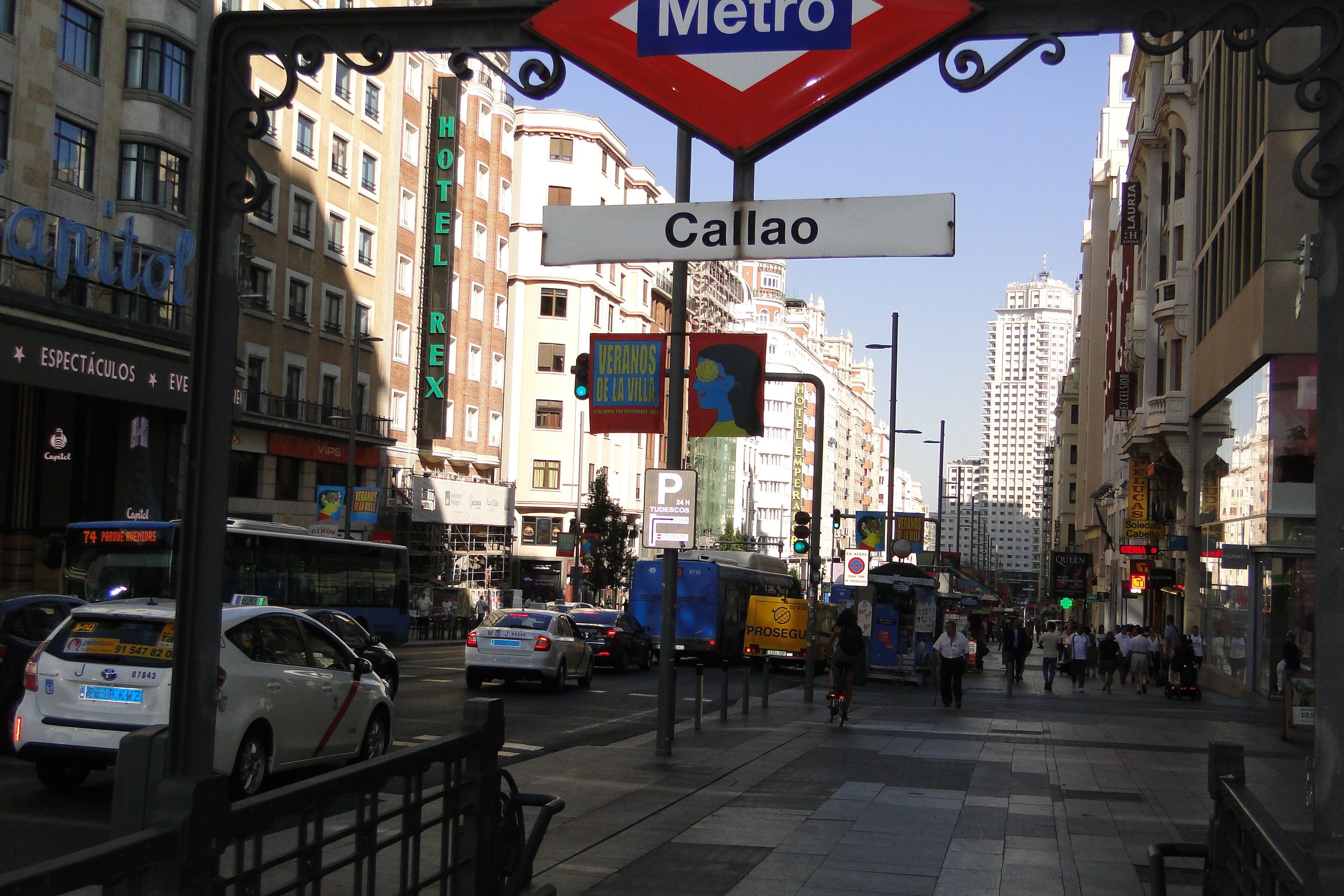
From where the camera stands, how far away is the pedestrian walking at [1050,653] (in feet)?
127

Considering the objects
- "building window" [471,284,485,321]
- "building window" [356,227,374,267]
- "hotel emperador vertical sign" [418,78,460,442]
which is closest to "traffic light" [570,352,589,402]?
"building window" [356,227,374,267]

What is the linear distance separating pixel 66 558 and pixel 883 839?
20233 millimetres

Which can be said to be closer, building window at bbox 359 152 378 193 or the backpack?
the backpack

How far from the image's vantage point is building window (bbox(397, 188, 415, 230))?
5684 centimetres

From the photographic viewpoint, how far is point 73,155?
3591 centimetres

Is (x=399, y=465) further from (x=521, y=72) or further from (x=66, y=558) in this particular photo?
(x=521, y=72)

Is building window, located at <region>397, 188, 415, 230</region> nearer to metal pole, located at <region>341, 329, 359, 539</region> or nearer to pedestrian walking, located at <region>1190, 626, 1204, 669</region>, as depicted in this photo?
metal pole, located at <region>341, 329, 359, 539</region>

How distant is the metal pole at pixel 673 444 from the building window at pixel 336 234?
113 ft

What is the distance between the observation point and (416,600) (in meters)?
54.4

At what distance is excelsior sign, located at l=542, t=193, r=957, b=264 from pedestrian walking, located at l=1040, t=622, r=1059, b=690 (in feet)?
112

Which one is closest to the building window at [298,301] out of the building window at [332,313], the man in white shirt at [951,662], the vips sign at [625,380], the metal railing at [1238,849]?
the building window at [332,313]

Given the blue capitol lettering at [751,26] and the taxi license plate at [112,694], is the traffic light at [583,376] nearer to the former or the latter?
the taxi license plate at [112,694]

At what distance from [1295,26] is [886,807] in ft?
29.9

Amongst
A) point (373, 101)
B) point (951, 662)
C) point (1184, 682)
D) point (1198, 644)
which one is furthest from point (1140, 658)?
point (373, 101)
